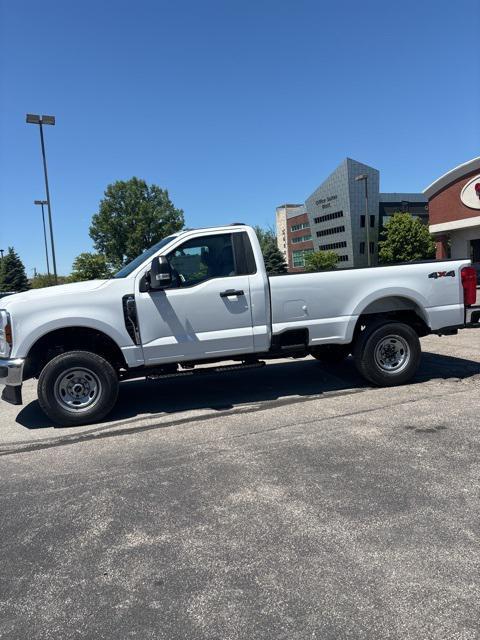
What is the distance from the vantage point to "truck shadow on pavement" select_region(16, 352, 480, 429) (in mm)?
6289

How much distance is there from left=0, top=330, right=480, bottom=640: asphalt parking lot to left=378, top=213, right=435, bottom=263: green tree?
57.8 m

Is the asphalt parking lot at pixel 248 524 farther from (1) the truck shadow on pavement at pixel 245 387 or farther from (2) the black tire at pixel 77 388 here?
(1) the truck shadow on pavement at pixel 245 387

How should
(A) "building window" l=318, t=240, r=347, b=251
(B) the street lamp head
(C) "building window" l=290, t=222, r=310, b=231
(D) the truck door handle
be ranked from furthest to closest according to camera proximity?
1. (C) "building window" l=290, t=222, r=310, b=231
2. (A) "building window" l=318, t=240, r=347, b=251
3. (B) the street lamp head
4. (D) the truck door handle

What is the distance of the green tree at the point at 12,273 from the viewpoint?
67562mm

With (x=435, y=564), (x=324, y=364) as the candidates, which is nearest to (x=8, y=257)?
(x=324, y=364)

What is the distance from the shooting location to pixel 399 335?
6688 mm

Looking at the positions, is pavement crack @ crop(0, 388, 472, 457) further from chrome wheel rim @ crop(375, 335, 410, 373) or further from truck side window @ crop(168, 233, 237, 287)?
truck side window @ crop(168, 233, 237, 287)

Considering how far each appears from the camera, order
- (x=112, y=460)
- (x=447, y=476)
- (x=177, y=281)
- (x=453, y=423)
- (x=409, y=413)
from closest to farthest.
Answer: (x=447, y=476) → (x=112, y=460) → (x=453, y=423) → (x=409, y=413) → (x=177, y=281)

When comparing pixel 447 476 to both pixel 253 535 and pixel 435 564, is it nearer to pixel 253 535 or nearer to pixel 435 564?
pixel 435 564

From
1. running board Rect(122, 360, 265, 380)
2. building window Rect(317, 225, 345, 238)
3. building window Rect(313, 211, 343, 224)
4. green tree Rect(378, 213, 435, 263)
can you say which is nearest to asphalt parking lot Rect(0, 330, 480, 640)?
running board Rect(122, 360, 265, 380)

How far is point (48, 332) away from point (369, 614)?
4434 mm

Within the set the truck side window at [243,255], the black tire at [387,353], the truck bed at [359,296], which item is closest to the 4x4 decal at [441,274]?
the truck bed at [359,296]

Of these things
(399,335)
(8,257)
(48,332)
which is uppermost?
(8,257)

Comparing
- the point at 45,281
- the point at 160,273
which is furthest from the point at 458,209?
the point at 45,281
